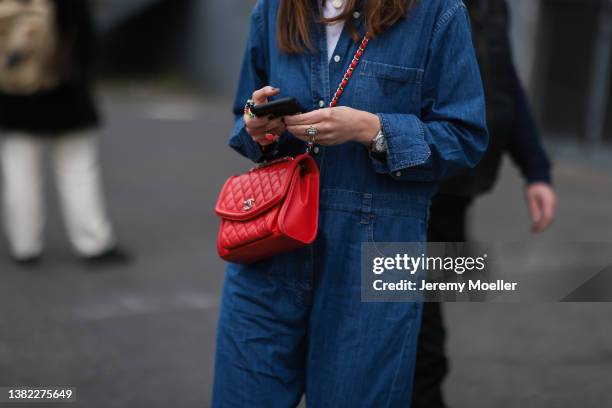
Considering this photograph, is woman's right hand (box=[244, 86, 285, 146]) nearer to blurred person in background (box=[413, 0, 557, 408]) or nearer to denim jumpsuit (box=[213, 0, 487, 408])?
denim jumpsuit (box=[213, 0, 487, 408])

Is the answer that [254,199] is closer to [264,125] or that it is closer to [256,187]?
[256,187]

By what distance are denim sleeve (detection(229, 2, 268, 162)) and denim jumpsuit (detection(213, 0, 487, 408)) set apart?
22 millimetres

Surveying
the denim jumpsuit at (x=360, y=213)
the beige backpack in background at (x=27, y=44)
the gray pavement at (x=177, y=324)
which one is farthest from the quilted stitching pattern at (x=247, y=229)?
the beige backpack in background at (x=27, y=44)

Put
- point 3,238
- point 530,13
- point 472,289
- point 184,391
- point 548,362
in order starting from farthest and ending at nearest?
point 530,13
point 3,238
point 548,362
point 184,391
point 472,289

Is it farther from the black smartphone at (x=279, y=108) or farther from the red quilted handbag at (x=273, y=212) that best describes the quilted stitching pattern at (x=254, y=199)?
the black smartphone at (x=279, y=108)

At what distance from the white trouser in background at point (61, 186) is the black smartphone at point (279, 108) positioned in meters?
3.91

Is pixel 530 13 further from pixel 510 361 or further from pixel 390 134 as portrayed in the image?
pixel 390 134

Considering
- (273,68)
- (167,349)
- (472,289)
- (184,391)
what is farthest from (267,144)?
(167,349)

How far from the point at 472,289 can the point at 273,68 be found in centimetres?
115

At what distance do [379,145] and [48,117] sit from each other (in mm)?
3957

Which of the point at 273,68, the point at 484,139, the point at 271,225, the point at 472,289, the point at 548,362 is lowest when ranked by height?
the point at 548,362

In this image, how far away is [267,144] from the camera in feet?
7.71

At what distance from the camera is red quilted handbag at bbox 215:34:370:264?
2.23 meters

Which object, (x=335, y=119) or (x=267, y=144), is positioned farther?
(x=267, y=144)
